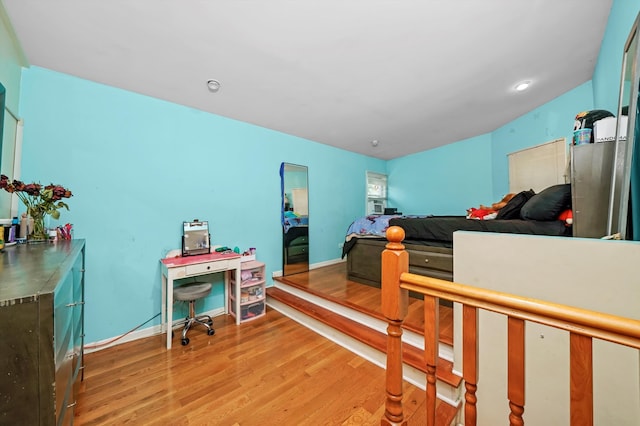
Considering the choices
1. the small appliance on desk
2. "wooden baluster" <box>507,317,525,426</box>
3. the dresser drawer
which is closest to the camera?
"wooden baluster" <box>507,317,525,426</box>

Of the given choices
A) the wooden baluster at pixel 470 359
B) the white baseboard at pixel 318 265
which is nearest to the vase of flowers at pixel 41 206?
the white baseboard at pixel 318 265

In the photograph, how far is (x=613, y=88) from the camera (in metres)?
1.72

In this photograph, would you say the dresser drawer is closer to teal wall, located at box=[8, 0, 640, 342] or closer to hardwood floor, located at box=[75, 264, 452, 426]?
hardwood floor, located at box=[75, 264, 452, 426]

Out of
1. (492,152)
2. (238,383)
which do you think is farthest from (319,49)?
(492,152)

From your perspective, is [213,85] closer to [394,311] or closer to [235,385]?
[394,311]

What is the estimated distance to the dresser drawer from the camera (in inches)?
91.1

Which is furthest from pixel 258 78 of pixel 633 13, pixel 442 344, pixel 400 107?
pixel 442 344

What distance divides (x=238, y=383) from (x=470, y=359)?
5.28 feet

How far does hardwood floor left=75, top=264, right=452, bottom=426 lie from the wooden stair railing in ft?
2.67

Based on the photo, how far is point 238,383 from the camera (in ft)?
5.36

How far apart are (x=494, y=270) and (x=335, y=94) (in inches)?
85.1

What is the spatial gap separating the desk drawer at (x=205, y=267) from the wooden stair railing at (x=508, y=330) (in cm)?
195

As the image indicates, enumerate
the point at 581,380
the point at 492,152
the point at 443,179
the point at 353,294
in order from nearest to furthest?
the point at 581,380, the point at 353,294, the point at 492,152, the point at 443,179

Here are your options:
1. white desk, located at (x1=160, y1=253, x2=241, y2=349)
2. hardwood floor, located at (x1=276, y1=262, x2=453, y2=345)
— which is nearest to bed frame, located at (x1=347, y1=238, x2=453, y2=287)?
hardwood floor, located at (x1=276, y1=262, x2=453, y2=345)
